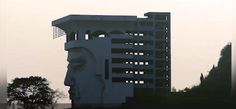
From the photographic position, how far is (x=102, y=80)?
7962cm

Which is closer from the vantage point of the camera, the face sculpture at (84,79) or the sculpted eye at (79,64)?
the face sculpture at (84,79)

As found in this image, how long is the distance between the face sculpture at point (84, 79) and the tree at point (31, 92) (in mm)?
4043

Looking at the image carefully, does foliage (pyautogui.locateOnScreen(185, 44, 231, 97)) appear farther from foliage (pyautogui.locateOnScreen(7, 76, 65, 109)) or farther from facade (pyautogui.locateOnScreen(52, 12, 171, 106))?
foliage (pyautogui.locateOnScreen(7, 76, 65, 109))

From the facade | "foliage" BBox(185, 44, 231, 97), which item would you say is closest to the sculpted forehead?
the facade

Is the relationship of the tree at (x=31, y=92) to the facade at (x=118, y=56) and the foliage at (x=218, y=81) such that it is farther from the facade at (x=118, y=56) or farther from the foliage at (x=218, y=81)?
the foliage at (x=218, y=81)

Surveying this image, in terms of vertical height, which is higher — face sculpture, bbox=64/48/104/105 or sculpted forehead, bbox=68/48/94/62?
sculpted forehead, bbox=68/48/94/62

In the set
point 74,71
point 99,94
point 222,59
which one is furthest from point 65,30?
point 222,59

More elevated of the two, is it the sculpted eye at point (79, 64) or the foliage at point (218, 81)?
the sculpted eye at point (79, 64)

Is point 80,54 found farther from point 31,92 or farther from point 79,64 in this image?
point 31,92

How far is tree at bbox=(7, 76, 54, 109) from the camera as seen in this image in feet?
265

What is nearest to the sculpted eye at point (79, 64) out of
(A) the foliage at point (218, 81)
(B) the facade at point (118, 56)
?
(B) the facade at point (118, 56)

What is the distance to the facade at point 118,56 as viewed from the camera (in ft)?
258

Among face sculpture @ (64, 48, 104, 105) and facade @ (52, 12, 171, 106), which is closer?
facade @ (52, 12, 171, 106)

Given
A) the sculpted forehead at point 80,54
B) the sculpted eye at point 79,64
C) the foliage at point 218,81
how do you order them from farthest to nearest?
the sculpted eye at point 79,64
the sculpted forehead at point 80,54
the foliage at point 218,81
